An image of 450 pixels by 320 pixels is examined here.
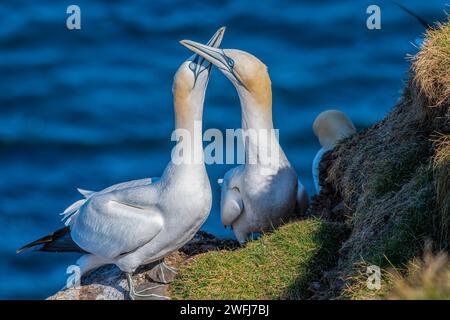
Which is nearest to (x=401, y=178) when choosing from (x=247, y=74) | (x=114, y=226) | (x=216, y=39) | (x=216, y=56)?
(x=247, y=74)

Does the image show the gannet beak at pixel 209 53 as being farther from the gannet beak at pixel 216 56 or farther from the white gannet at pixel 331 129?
the white gannet at pixel 331 129

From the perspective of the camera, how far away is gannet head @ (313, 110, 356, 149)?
12.6 metres

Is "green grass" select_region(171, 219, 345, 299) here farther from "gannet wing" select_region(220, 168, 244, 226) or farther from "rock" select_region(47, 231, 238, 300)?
"gannet wing" select_region(220, 168, 244, 226)

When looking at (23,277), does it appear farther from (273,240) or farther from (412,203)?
(412,203)

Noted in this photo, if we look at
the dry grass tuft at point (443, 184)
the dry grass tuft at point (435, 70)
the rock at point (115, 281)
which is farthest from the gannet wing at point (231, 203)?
the dry grass tuft at point (443, 184)

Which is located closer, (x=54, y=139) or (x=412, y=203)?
(x=412, y=203)

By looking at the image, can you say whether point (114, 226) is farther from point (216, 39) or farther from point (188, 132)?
point (216, 39)

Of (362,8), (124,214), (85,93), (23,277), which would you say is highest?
(362,8)

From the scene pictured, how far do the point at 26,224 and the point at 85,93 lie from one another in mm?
3532

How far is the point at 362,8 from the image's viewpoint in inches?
817

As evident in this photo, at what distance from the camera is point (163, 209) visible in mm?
9688
